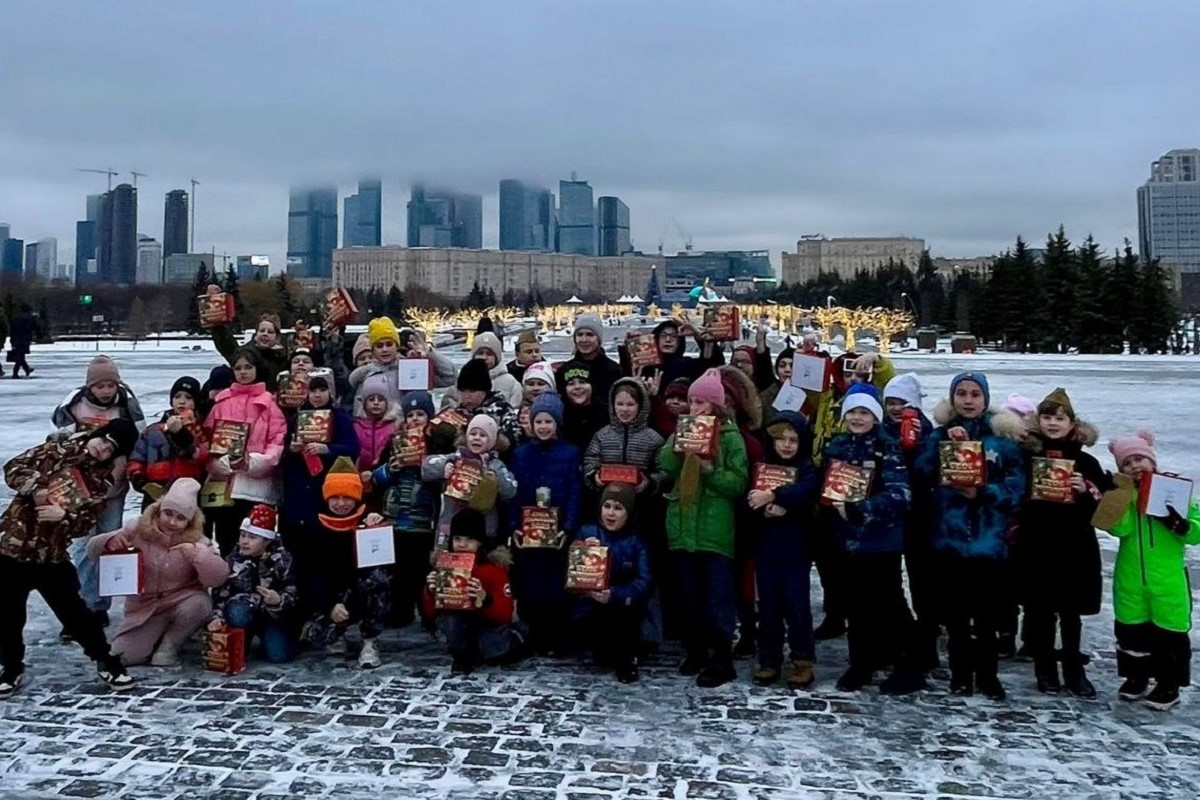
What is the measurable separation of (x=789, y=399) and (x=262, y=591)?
336 centimetres

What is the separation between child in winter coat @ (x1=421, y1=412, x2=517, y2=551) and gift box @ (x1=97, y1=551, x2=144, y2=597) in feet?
5.31

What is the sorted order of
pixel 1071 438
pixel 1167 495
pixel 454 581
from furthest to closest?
pixel 454 581
pixel 1071 438
pixel 1167 495

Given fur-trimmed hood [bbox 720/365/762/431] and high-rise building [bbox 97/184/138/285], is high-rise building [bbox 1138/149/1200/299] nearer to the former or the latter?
high-rise building [bbox 97/184/138/285]

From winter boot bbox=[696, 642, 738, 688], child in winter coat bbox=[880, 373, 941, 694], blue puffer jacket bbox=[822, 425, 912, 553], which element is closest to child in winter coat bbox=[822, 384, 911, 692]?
blue puffer jacket bbox=[822, 425, 912, 553]

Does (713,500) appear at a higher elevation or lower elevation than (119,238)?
lower

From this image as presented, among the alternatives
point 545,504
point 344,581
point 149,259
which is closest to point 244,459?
point 344,581

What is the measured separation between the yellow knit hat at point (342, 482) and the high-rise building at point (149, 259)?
567ft

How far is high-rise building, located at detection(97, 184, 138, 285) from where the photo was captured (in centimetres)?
14725

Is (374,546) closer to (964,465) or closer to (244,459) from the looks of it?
(244,459)

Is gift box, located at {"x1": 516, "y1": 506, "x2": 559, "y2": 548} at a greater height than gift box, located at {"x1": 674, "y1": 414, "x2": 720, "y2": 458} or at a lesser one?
lesser

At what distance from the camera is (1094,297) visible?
4528 cm

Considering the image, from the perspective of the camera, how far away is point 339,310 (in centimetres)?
815

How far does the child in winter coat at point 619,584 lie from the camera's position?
5805 mm

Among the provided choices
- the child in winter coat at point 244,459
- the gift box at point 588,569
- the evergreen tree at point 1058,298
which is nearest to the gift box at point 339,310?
the child in winter coat at point 244,459
